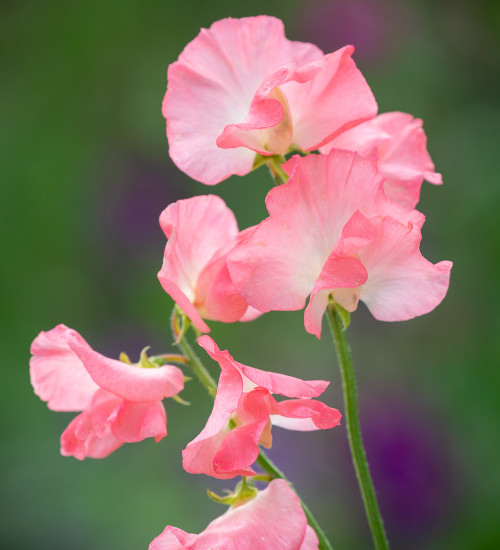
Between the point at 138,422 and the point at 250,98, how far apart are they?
0.20 m

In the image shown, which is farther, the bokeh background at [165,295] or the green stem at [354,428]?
the bokeh background at [165,295]

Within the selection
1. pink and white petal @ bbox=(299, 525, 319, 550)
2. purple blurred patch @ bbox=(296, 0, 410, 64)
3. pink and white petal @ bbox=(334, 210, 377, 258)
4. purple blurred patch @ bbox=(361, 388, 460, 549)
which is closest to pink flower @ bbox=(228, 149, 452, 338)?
pink and white petal @ bbox=(334, 210, 377, 258)

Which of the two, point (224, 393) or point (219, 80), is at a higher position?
point (219, 80)

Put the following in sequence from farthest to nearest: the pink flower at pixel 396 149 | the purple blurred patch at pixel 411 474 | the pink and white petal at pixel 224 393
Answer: the purple blurred patch at pixel 411 474 < the pink flower at pixel 396 149 < the pink and white petal at pixel 224 393

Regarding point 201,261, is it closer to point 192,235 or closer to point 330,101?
point 192,235

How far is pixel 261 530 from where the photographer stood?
373 millimetres

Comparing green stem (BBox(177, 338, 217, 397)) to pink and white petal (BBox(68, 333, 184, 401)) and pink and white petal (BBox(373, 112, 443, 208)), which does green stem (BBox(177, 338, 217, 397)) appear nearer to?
pink and white petal (BBox(68, 333, 184, 401))

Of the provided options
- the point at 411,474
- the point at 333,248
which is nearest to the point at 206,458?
the point at 333,248

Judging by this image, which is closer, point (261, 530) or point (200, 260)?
point (261, 530)

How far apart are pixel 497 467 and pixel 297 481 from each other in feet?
1.35

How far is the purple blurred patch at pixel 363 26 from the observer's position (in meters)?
2.09

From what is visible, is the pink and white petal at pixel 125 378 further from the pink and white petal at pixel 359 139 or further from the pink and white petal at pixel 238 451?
the pink and white petal at pixel 359 139

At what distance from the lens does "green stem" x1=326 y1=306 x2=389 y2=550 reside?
1.35ft

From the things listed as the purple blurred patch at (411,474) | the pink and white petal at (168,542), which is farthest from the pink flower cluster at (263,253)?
the purple blurred patch at (411,474)
